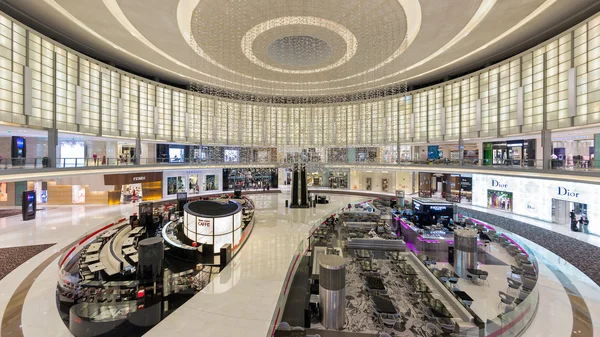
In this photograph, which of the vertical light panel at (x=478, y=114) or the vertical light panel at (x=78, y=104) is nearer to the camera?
the vertical light panel at (x=78, y=104)

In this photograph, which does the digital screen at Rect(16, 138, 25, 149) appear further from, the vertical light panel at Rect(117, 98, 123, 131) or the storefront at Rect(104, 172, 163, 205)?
the vertical light panel at Rect(117, 98, 123, 131)

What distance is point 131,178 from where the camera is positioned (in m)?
23.2

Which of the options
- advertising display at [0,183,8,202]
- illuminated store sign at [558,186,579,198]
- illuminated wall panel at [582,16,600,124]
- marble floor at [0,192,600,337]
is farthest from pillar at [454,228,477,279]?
advertising display at [0,183,8,202]

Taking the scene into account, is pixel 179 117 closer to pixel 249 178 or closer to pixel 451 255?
pixel 249 178

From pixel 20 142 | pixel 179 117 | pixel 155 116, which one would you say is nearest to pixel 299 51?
pixel 155 116

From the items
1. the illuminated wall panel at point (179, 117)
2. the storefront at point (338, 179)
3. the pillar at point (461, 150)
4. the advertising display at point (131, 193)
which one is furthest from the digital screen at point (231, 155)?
the pillar at point (461, 150)

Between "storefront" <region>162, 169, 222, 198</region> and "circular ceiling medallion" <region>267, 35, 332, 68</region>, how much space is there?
17.7m

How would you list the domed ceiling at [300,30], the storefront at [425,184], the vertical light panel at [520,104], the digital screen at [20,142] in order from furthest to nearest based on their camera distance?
the storefront at [425,184] < the vertical light panel at [520,104] < the digital screen at [20,142] < the domed ceiling at [300,30]

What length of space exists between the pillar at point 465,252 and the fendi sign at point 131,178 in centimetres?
2604

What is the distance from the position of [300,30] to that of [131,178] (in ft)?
65.7

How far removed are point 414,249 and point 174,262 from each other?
45.3 ft

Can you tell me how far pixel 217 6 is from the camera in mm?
13422

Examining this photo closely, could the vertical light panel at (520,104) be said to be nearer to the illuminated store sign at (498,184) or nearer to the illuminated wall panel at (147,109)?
the illuminated store sign at (498,184)

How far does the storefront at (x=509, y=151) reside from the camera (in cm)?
1964
